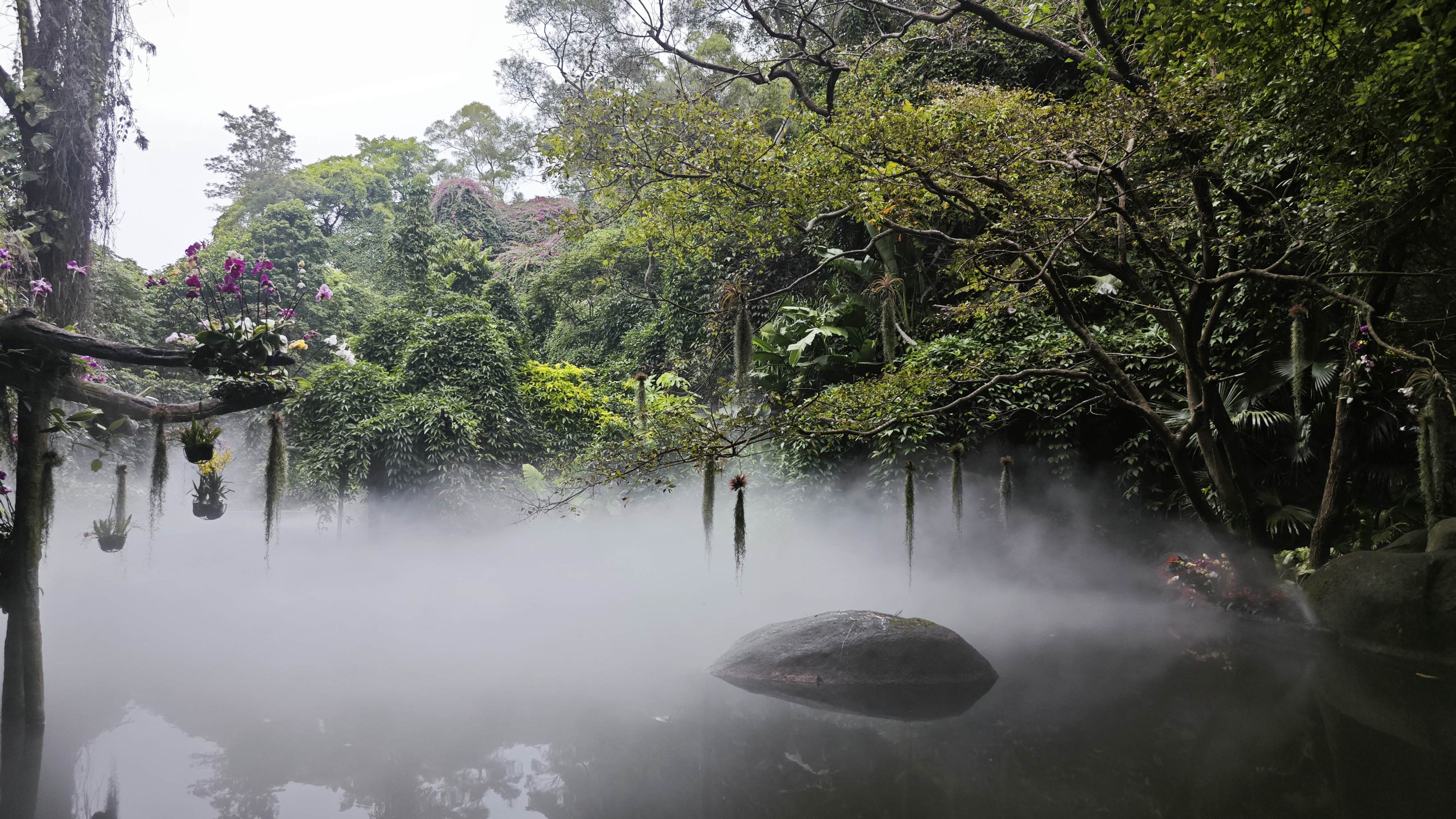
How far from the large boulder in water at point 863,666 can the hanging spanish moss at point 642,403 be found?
1.76m

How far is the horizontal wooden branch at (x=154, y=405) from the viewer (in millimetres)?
3645

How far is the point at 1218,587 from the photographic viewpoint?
604 centimetres

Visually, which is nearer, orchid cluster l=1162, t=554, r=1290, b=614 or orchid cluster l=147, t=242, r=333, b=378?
orchid cluster l=147, t=242, r=333, b=378

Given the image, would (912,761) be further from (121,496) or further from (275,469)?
(121,496)

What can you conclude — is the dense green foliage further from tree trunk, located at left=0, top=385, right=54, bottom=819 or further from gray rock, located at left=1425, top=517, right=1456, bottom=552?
tree trunk, located at left=0, top=385, right=54, bottom=819

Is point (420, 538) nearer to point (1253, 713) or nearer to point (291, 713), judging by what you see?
point (291, 713)

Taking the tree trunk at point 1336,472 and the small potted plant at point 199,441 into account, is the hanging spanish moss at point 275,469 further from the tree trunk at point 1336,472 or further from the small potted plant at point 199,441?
the tree trunk at point 1336,472

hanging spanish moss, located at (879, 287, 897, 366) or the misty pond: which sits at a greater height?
hanging spanish moss, located at (879, 287, 897, 366)

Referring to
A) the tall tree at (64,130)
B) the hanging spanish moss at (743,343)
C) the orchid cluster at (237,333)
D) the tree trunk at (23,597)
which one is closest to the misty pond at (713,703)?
the tree trunk at (23,597)

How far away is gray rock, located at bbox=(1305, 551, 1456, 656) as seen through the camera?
15.4 feet

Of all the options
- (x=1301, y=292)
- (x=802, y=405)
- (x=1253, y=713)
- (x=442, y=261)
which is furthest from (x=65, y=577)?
(x=1301, y=292)

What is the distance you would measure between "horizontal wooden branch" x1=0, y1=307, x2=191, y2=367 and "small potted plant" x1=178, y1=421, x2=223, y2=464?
1.65 feet

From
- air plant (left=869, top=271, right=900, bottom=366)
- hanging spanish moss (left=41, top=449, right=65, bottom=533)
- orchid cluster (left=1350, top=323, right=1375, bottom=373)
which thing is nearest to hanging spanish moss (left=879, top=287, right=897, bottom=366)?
air plant (left=869, top=271, right=900, bottom=366)

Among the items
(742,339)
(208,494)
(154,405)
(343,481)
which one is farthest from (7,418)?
(343,481)
